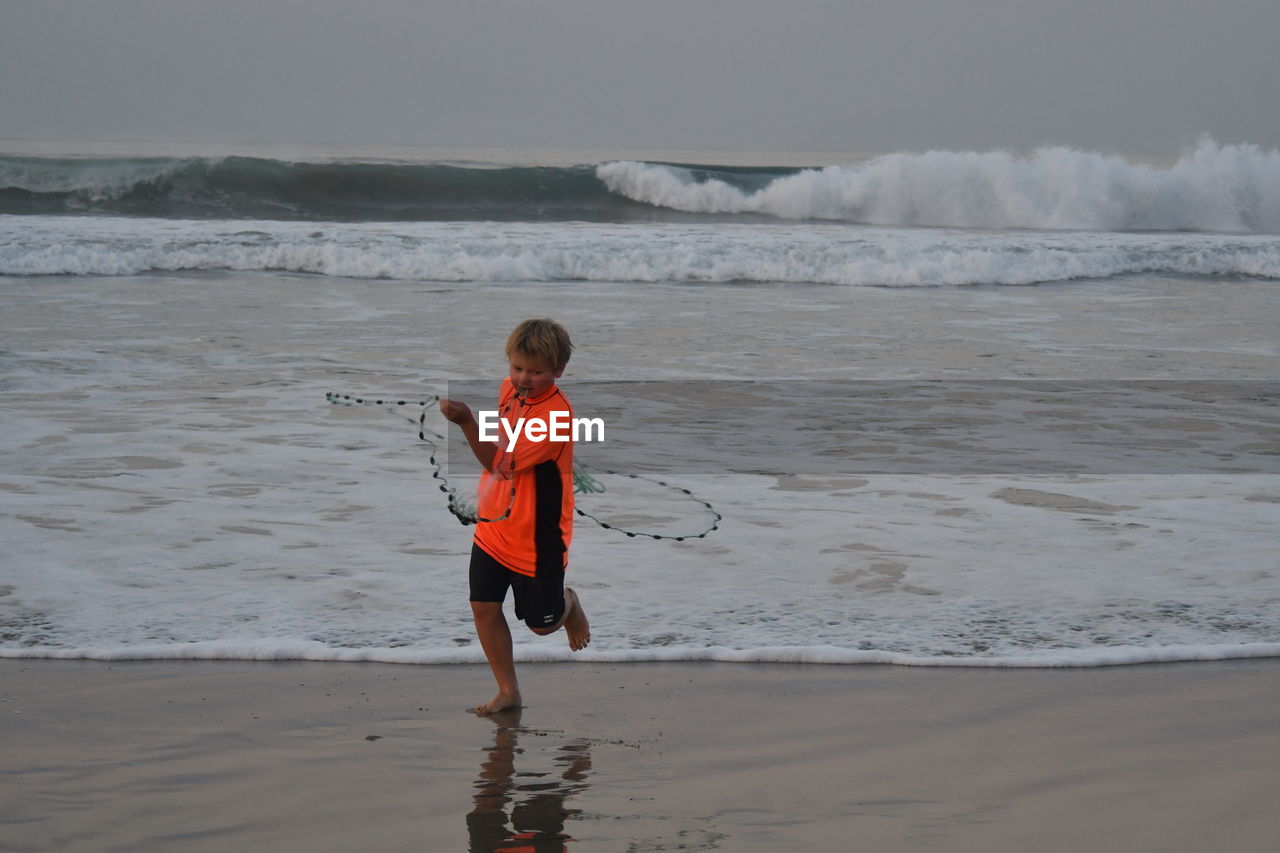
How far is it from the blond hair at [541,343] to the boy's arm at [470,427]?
0.70 feet

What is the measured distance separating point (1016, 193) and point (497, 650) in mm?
27383

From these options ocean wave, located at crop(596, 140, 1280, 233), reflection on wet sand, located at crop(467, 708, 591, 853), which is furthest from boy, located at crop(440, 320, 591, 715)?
ocean wave, located at crop(596, 140, 1280, 233)

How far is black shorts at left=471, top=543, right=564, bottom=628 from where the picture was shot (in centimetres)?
357

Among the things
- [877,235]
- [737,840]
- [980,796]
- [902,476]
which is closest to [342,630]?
[737,840]

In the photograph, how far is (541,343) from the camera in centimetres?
337

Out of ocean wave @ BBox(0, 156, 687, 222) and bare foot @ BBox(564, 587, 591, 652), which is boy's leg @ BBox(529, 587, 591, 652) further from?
ocean wave @ BBox(0, 156, 687, 222)

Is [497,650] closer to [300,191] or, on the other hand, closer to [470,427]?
[470,427]

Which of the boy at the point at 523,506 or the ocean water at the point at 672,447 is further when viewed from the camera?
the ocean water at the point at 672,447

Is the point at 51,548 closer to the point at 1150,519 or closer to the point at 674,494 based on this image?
the point at 674,494

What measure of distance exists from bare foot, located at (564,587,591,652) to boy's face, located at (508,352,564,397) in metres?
0.65

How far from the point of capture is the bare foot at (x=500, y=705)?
3582 millimetres

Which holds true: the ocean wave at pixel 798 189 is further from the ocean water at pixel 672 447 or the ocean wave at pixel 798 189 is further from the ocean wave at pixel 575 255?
the ocean water at pixel 672 447

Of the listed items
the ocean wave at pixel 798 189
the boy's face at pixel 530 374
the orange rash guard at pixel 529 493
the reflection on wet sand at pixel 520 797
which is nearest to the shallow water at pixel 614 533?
the orange rash guard at pixel 529 493

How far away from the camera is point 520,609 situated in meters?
3.61
